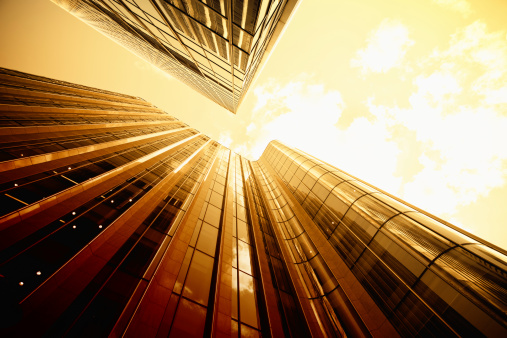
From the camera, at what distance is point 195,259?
29.2ft

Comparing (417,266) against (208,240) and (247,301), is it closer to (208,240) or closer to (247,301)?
(247,301)

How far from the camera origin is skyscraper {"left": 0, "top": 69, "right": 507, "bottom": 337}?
18.7 feet

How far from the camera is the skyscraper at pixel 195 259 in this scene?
5699 millimetres

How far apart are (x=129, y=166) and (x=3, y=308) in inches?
449

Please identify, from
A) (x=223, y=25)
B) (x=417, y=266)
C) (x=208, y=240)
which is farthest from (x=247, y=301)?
(x=223, y=25)

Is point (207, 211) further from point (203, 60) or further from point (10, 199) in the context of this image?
point (203, 60)

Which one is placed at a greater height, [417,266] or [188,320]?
[417,266]

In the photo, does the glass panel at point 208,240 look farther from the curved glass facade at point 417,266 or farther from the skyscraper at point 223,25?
the skyscraper at point 223,25

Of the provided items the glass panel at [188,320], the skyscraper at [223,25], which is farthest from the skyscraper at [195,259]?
the skyscraper at [223,25]

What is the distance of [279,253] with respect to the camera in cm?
1303

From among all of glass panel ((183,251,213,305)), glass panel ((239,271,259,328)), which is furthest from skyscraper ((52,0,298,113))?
glass panel ((239,271,259,328))

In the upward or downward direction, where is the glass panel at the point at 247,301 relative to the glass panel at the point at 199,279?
upward

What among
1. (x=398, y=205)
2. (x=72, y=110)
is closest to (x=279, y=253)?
(x=398, y=205)

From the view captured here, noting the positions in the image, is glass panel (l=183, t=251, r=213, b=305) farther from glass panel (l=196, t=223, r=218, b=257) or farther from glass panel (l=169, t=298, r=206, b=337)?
glass panel (l=196, t=223, r=218, b=257)
